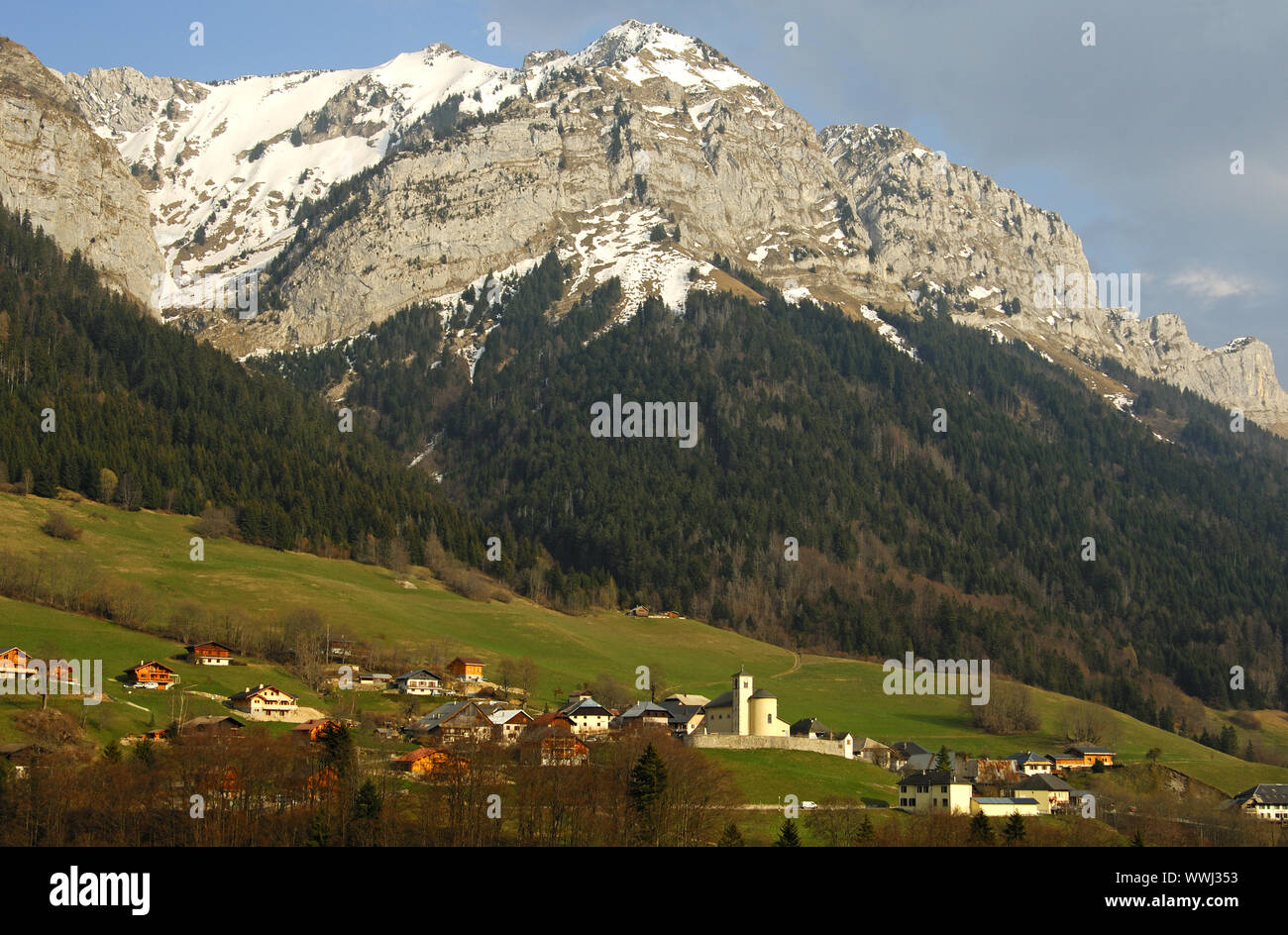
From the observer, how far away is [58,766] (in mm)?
86375

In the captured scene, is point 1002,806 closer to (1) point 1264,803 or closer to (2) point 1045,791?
(2) point 1045,791

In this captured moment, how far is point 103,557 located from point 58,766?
82.8 m

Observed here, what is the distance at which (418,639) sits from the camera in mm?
160500

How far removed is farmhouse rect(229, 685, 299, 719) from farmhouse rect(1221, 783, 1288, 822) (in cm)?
8942

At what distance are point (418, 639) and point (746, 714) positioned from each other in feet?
167

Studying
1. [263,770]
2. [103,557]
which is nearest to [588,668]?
[103,557]

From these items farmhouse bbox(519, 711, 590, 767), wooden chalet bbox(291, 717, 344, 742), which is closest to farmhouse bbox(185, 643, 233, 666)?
wooden chalet bbox(291, 717, 344, 742)

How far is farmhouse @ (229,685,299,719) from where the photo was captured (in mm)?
117125

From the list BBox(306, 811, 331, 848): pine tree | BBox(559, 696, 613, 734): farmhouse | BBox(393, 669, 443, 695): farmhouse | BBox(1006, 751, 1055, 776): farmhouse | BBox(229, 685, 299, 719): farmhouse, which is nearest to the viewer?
BBox(306, 811, 331, 848): pine tree

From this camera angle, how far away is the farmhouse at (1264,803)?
121 metres

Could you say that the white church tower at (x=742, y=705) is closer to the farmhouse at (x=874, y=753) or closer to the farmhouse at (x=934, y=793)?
the farmhouse at (x=874, y=753)

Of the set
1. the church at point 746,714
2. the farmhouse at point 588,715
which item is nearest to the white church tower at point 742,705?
the church at point 746,714

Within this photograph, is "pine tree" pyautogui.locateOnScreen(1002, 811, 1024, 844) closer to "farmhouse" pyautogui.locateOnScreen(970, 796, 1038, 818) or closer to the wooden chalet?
"farmhouse" pyautogui.locateOnScreen(970, 796, 1038, 818)
